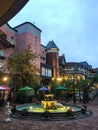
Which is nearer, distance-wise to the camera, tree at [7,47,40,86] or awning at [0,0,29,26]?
awning at [0,0,29,26]

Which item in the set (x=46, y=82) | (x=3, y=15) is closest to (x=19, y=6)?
(x=3, y=15)

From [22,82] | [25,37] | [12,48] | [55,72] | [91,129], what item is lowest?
[91,129]

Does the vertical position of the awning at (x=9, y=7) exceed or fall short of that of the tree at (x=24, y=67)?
it falls short

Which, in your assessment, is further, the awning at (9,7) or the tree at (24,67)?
the tree at (24,67)

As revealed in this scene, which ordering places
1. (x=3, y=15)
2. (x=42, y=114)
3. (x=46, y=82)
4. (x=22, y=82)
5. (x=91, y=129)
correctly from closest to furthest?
1. (x=3, y=15)
2. (x=91, y=129)
3. (x=42, y=114)
4. (x=22, y=82)
5. (x=46, y=82)

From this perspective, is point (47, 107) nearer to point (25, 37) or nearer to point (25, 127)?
point (25, 127)

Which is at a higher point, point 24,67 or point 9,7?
point 24,67

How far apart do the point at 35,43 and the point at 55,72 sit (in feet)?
38.3

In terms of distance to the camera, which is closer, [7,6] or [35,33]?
[7,6]

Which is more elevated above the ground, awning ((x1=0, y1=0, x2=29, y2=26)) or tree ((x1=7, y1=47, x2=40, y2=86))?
tree ((x1=7, y1=47, x2=40, y2=86))

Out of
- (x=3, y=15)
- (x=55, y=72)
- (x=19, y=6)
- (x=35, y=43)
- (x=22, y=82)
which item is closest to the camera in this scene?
(x=19, y=6)

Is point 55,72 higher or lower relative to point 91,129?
higher

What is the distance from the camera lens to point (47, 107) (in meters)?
20.8

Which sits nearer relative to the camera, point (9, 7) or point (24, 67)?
point (9, 7)
